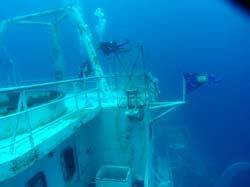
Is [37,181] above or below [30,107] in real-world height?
below

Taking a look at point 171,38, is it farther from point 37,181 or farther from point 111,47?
point 37,181

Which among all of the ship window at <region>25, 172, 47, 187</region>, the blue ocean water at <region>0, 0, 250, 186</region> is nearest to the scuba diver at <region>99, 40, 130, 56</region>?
the ship window at <region>25, 172, 47, 187</region>

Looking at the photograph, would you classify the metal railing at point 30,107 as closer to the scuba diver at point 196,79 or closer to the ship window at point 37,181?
the ship window at point 37,181

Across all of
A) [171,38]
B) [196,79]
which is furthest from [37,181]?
[171,38]

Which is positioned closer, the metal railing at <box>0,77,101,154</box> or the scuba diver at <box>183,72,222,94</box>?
the metal railing at <box>0,77,101,154</box>

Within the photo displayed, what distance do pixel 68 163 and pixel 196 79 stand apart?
4.86m

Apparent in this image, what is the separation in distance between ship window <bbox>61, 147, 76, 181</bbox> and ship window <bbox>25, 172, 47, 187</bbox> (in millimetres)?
946

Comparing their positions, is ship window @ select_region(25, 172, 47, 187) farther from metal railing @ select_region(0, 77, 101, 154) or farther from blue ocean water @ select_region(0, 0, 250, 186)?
blue ocean water @ select_region(0, 0, 250, 186)

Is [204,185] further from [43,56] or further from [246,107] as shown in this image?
[43,56]

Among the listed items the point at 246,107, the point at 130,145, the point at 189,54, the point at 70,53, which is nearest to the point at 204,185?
the point at 130,145

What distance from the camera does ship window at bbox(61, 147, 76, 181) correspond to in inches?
262

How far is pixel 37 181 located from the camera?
17.9 ft

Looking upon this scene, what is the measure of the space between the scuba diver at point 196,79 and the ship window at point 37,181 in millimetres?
5455

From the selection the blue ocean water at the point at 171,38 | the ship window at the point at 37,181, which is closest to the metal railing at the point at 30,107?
the ship window at the point at 37,181
